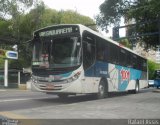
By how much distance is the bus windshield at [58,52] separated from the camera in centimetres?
1506

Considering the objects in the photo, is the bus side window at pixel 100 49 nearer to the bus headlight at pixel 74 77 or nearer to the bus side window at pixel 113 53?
the bus side window at pixel 113 53

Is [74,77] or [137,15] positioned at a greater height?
[137,15]

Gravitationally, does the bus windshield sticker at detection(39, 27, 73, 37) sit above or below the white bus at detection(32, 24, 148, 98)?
above

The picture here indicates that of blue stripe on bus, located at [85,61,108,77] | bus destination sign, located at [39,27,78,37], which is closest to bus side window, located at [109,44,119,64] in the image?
blue stripe on bus, located at [85,61,108,77]

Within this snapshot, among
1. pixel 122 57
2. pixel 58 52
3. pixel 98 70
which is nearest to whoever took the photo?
pixel 58 52

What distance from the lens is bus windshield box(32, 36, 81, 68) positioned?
49.4 ft

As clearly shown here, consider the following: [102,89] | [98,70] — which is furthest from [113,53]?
[98,70]

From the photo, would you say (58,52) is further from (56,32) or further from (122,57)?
(122,57)

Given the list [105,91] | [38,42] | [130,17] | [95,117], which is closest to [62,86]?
[38,42]

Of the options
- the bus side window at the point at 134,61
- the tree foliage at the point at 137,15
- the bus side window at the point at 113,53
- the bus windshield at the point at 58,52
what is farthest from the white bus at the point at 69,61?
the tree foliage at the point at 137,15

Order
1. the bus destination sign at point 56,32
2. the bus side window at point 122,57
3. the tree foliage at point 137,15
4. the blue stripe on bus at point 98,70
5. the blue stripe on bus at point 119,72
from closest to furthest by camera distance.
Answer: the bus destination sign at point 56,32, the blue stripe on bus at point 98,70, the blue stripe on bus at point 119,72, the bus side window at point 122,57, the tree foliage at point 137,15

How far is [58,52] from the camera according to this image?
15234mm

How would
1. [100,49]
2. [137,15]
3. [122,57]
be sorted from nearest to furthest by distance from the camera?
[100,49], [122,57], [137,15]

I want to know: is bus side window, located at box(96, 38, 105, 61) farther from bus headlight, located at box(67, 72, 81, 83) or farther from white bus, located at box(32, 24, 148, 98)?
bus headlight, located at box(67, 72, 81, 83)
